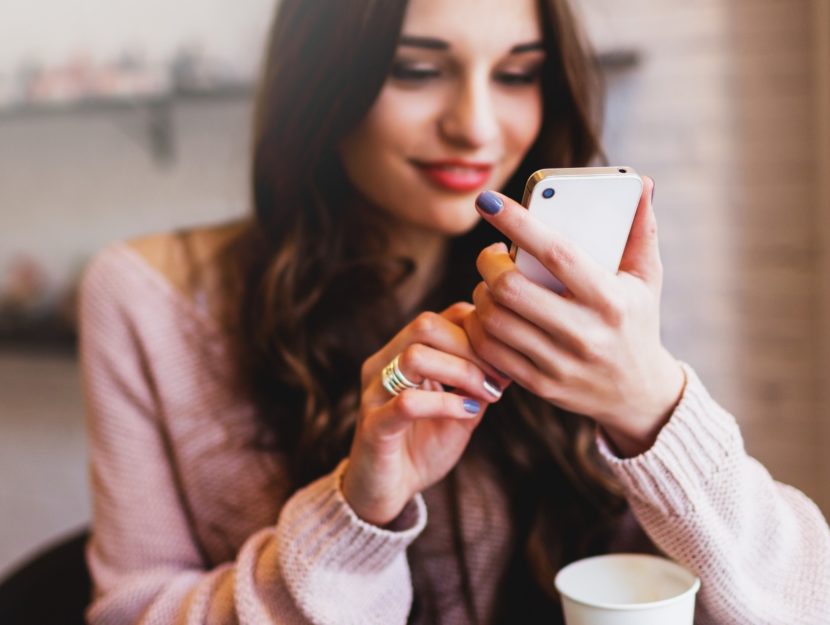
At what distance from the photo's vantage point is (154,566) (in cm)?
94

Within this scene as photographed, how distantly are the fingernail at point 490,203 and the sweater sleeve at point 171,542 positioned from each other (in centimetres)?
29

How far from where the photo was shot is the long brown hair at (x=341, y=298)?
2.96 ft

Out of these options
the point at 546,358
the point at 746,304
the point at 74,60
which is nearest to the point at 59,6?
the point at 74,60

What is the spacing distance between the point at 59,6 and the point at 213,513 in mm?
1395

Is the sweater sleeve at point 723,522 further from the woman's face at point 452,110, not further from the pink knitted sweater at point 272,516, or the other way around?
the woman's face at point 452,110

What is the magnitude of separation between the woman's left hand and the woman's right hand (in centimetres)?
2

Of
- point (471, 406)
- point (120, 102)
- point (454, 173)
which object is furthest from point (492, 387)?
point (120, 102)

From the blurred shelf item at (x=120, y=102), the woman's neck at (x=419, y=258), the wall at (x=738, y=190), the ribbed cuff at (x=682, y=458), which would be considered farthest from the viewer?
the blurred shelf item at (x=120, y=102)

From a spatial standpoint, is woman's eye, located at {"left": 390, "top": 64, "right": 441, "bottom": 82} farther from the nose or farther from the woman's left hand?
the woman's left hand

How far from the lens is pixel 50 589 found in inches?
38.2

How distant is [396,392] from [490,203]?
0.62 ft

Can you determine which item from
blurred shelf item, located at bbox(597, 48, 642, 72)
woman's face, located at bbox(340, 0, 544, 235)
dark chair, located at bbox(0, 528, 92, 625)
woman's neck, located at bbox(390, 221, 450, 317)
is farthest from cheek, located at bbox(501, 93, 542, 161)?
dark chair, located at bbox(0, 528, 92, 625)

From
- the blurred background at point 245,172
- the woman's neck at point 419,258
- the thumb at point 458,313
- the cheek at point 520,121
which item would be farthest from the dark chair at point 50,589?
the blurred background at point 245,172

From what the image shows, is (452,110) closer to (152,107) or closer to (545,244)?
(545,244)
